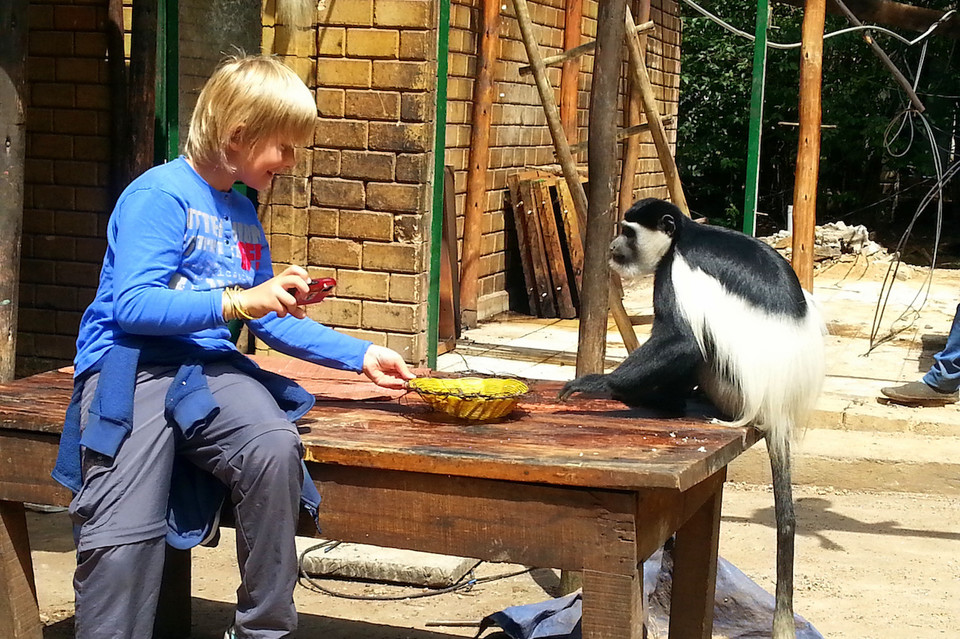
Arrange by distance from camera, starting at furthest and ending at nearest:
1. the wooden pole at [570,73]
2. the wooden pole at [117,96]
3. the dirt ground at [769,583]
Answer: the wooden pole at [570,73] → the wooden pole at [117,96] → the dirt ground at [769,583]

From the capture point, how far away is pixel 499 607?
361cm

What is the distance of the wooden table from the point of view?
2148 millimetres

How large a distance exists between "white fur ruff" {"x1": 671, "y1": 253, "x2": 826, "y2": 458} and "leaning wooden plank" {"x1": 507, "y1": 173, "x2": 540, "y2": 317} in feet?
18.5

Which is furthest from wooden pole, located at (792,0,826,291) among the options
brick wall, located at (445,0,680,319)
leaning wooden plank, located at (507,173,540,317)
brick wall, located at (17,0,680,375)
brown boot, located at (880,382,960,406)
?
leaning wooden plank, located at (507,173,540,317)

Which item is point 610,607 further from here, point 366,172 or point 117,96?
point 117,96

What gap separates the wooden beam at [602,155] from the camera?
3738mm

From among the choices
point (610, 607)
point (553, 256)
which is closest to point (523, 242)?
point (553, 256)

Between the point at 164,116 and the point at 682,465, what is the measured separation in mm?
3890

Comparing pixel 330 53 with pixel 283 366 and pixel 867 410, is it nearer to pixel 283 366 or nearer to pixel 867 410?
pixel 283 366

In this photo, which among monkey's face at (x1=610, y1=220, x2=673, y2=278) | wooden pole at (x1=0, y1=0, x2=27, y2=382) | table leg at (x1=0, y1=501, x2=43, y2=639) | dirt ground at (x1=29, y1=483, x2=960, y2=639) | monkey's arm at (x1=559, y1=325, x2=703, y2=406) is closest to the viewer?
→ table leg at (x1=0, y1=501, x2=43, y2=639)

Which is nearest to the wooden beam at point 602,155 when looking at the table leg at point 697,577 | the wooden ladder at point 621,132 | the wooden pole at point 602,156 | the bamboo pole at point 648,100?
the wooden pole at point 602,156

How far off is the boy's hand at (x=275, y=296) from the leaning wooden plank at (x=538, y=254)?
245 inches

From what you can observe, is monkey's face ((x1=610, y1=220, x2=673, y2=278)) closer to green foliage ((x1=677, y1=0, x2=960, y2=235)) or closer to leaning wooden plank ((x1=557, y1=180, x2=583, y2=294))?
leaning wooden plank ((x1=557, y1=180, x2=583, y2=294))

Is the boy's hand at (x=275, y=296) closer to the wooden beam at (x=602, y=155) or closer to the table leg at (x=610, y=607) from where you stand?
the table leg at (x=610, y=607)
